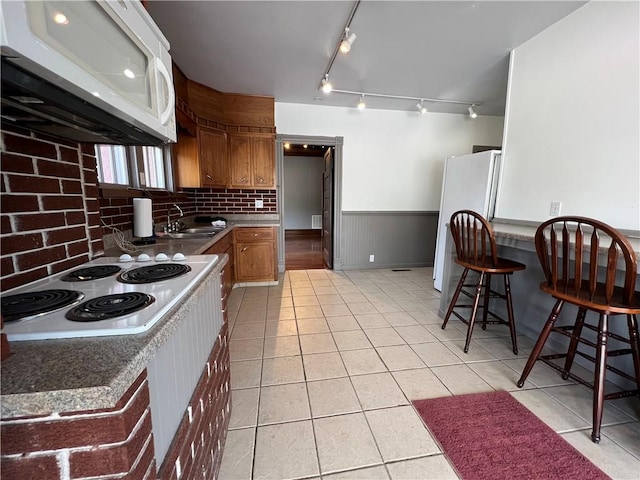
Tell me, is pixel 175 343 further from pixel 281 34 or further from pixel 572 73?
pixel 572 73

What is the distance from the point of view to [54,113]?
0.75 m

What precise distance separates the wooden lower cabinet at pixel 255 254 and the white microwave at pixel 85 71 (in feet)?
7.93

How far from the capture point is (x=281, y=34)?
90.3 inches

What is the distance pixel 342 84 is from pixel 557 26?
1984mm

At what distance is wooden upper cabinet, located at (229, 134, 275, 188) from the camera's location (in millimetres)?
3553

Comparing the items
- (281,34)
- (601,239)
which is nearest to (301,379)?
(601,239)

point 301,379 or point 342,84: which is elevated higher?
point 342,84

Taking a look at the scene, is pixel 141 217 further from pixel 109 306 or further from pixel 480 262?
pixel 480 262

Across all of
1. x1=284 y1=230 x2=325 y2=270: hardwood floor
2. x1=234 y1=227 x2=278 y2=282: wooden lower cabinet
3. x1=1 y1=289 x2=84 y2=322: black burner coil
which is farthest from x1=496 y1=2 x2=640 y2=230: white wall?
x1=284 y1=230 x2=325 y2=270: hardwood floor

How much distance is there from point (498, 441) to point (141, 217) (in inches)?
95.2

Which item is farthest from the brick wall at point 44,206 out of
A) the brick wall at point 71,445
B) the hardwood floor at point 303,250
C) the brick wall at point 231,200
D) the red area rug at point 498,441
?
the hardwood floor at point 303,250

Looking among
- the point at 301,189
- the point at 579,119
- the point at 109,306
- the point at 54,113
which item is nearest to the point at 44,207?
the point at 54,113

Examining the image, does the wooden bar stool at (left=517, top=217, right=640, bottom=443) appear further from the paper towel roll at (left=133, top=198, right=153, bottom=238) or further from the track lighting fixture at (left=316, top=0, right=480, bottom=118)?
the paper towel roll at (left=133, top=198, right=153, bottom=238)

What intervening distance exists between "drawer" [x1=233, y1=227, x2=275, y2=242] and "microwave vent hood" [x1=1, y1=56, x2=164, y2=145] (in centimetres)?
238
